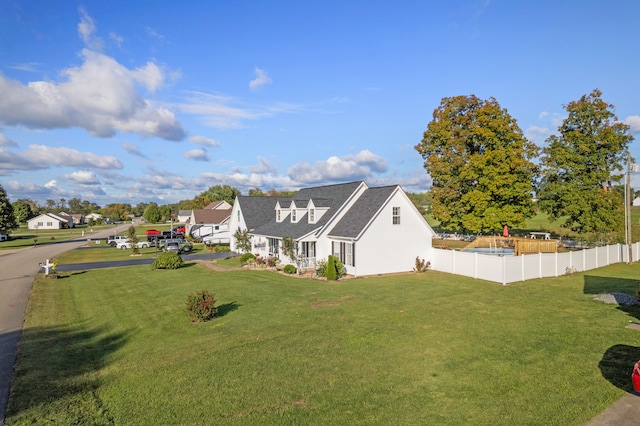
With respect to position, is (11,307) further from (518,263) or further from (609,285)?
(609,285)

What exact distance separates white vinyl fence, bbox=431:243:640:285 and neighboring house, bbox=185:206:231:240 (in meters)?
38.7

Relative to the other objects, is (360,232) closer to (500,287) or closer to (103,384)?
(500,287)

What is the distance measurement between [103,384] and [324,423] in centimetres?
618

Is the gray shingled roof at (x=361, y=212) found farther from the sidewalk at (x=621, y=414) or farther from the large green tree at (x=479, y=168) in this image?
the sidewalk at (x=621, y=414)

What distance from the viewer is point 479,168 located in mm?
38312

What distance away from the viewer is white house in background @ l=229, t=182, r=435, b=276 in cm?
2761

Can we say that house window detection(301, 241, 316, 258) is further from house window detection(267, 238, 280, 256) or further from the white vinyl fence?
the white vinyl fence

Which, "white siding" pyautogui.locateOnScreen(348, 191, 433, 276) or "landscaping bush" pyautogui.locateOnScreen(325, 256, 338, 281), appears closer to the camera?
"landscaping bush" pyautogui.locateOnScreen(325, 256, 338, 281)

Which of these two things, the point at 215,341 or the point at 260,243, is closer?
the point at 215,341

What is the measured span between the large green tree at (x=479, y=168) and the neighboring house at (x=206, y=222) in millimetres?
33313

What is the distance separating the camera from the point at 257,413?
26.8ft

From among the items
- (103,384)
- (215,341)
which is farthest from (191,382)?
(215,341)

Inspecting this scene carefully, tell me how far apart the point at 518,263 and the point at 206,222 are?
54.8 metres

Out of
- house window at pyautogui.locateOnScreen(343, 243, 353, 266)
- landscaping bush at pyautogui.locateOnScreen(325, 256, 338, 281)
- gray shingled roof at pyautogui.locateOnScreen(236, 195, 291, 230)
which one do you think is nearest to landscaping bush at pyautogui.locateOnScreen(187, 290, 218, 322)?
landscaping bush at pyautogui.locateOnScreen(325, 256, 338, 281)
